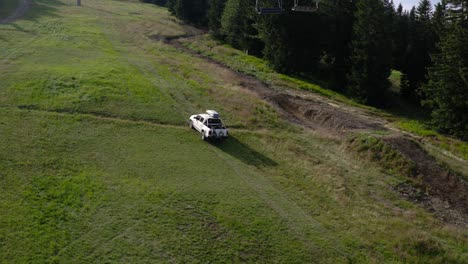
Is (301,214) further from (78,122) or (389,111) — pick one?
(389,111)

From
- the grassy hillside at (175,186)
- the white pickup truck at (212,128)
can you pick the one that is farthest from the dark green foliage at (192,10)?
the white pickup truck at (212,128)

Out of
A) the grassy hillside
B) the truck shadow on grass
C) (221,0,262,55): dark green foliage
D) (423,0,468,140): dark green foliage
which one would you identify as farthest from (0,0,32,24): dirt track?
(423,0,468,140): dark green foliage

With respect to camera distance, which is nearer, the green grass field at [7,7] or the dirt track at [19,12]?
the dirt track at [19,12]

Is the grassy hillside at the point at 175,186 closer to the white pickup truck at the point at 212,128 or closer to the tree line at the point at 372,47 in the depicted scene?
the white pickup truck at the point at 212,128

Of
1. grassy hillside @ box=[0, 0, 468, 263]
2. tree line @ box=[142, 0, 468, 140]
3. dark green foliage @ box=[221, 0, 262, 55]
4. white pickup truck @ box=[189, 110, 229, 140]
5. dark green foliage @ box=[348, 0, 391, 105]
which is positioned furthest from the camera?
dark green foliage @ box=[221, 0, 262, 55]

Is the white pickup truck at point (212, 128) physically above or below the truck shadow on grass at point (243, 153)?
above

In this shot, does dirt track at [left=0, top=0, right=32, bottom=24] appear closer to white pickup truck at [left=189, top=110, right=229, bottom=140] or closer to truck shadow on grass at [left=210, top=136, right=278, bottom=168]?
white pickup truck at [left=189, top=110, right=229, bottom=140]
